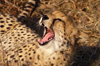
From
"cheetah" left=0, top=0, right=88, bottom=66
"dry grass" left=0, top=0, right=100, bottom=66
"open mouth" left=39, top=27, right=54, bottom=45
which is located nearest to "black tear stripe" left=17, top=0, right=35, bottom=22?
→ "dry grass" left=0, top=0, right=100, bottom=66

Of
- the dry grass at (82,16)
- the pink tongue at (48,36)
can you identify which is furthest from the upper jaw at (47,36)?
the dry grass at (82,16)

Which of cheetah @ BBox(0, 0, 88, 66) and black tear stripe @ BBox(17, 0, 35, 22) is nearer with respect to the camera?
cheetah @ BBox(0, 0, 88, 66)

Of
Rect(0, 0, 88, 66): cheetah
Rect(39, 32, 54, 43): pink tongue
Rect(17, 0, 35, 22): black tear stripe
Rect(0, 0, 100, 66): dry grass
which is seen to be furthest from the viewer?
Rect(17, 0, 35, 22): black tear stripe

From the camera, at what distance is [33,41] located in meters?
2.30

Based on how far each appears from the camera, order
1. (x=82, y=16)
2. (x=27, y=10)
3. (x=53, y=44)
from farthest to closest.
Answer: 1. (x=27, y=10)
2. (x=82, y=16)
3. (x=53, y=44)

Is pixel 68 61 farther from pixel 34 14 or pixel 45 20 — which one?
pixel 34 14

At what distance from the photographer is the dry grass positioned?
2.23 metres

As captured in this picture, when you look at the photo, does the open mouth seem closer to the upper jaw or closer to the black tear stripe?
the upper jaw

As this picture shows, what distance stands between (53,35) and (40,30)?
1.19 m

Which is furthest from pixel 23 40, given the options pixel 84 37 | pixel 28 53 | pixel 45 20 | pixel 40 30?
pixel 84 37

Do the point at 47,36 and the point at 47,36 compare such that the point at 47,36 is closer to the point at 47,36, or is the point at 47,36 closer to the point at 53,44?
the point at 47,36

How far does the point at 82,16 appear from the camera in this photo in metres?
2.71

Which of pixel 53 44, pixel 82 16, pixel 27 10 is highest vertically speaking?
pixel 27 10

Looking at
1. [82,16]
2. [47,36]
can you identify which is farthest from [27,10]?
[47,36]
